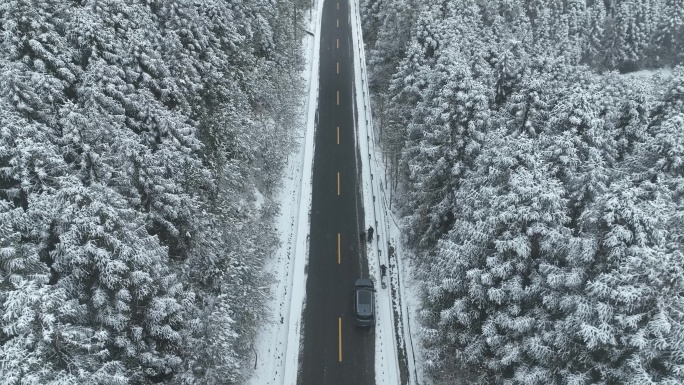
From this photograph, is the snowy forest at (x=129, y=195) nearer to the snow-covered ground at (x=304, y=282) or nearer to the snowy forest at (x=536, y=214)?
the snow-covered ground at (x=304, y=282)

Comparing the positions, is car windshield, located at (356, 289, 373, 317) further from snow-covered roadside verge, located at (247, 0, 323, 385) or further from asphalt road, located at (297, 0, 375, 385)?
snow-covered roadside verge, located at (247, 0, 323, 385)

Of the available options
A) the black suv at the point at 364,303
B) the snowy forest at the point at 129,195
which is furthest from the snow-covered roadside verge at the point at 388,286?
the snowy forest at the point at 129,195

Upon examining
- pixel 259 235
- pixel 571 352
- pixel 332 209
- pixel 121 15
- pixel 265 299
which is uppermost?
pixel 121 15

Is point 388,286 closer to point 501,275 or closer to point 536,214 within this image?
point 501,275

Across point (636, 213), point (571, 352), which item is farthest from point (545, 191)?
point (571, 352)

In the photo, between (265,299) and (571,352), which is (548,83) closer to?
(571,352)

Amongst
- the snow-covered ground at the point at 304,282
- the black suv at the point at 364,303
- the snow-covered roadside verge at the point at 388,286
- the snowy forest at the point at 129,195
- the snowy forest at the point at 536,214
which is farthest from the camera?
the black suv at the point at 364,303

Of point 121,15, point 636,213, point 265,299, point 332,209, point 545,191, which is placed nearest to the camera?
point 636,213
